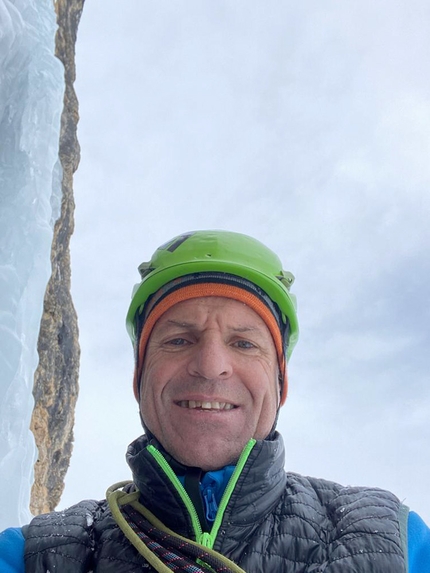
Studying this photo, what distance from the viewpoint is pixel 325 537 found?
5.07 feet

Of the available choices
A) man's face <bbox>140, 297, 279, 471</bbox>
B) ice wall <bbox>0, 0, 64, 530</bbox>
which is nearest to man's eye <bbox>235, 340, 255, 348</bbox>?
man's face <bbox>140, 297, 279, 471</bbox>

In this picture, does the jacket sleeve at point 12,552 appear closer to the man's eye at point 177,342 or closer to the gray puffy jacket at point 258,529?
the gray puffy jacket at point 258,529

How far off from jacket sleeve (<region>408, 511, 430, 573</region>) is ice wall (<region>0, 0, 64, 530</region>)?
4.36 metres

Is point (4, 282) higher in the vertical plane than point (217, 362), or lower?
higher

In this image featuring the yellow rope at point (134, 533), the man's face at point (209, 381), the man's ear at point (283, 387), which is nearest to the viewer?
the yellow rope at point (134, 533)

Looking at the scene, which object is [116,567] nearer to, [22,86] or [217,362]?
[217,362]

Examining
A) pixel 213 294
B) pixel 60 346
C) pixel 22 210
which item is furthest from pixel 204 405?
pixel 60 346

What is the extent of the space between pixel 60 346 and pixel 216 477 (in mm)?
7636

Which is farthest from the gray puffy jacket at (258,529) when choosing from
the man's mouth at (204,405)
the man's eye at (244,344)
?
the man's eye at (244,344)

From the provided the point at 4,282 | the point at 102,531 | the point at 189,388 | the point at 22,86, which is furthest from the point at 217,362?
the point at 22,86

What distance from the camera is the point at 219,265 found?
6.18 ft

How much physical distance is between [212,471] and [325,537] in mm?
357

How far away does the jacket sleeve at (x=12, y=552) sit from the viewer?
4.98 feet

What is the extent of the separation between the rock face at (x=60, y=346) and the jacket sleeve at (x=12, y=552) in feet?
22.1
